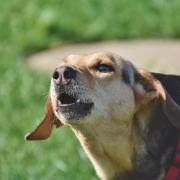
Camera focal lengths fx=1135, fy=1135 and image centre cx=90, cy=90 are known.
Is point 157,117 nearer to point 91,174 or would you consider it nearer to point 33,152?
point 91,174

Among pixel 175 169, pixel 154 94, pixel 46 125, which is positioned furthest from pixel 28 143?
pixel 175 169

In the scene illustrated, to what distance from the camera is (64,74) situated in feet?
21.7

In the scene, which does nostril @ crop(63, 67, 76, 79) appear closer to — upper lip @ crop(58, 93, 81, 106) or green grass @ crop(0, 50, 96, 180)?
upper lip @ crop(58, 93, 81, 106)

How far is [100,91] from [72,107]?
0.70ft

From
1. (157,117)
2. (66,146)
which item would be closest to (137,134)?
(157,117)

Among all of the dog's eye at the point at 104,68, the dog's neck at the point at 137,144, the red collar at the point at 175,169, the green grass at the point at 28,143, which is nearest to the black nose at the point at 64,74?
the dog's eye at the point at 104,68

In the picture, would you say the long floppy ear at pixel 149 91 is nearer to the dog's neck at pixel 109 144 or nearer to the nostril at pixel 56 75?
the dog's neck at pixel 109 144

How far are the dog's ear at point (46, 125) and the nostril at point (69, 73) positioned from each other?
1.31ft

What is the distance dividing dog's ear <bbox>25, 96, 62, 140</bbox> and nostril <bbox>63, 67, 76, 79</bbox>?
0.40 meters

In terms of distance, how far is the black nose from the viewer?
661 centimetres

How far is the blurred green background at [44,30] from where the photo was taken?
10383 mm

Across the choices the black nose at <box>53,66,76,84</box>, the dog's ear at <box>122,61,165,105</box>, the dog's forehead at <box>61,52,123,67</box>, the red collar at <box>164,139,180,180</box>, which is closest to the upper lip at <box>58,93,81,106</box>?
the black nose at <box>53,66,76,84</box>

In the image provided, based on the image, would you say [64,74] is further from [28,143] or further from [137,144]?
[28,143]

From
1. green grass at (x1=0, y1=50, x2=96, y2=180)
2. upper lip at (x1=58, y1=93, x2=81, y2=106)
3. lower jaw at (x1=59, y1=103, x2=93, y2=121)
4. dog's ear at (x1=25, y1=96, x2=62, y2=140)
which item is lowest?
green grass at (x1=0, y1=50, x2=96, y2=180)
